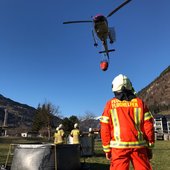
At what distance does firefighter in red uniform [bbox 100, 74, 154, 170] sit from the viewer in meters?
4.30

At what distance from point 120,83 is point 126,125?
0.64 meters

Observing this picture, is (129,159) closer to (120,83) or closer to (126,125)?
(126,125)

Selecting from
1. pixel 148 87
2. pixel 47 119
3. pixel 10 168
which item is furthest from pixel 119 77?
pixel 148 87

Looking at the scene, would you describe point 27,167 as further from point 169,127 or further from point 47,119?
point 169,127

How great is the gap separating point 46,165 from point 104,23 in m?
13.3

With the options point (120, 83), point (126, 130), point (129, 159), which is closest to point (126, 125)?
point (126, 130)

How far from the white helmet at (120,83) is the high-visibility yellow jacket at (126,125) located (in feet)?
0.57

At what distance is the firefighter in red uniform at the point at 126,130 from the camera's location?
430 cm

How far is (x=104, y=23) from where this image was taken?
19359mm

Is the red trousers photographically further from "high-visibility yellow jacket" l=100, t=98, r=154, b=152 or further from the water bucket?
the water bucket

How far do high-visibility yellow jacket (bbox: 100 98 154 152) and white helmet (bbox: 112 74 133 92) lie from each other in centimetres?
17

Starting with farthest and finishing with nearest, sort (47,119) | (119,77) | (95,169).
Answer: (47,119) < (95,169) < (119,77)

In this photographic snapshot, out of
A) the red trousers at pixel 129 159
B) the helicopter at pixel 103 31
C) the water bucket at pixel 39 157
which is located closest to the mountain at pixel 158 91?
the helicopter at pixel 103 31

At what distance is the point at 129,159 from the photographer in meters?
4.33
